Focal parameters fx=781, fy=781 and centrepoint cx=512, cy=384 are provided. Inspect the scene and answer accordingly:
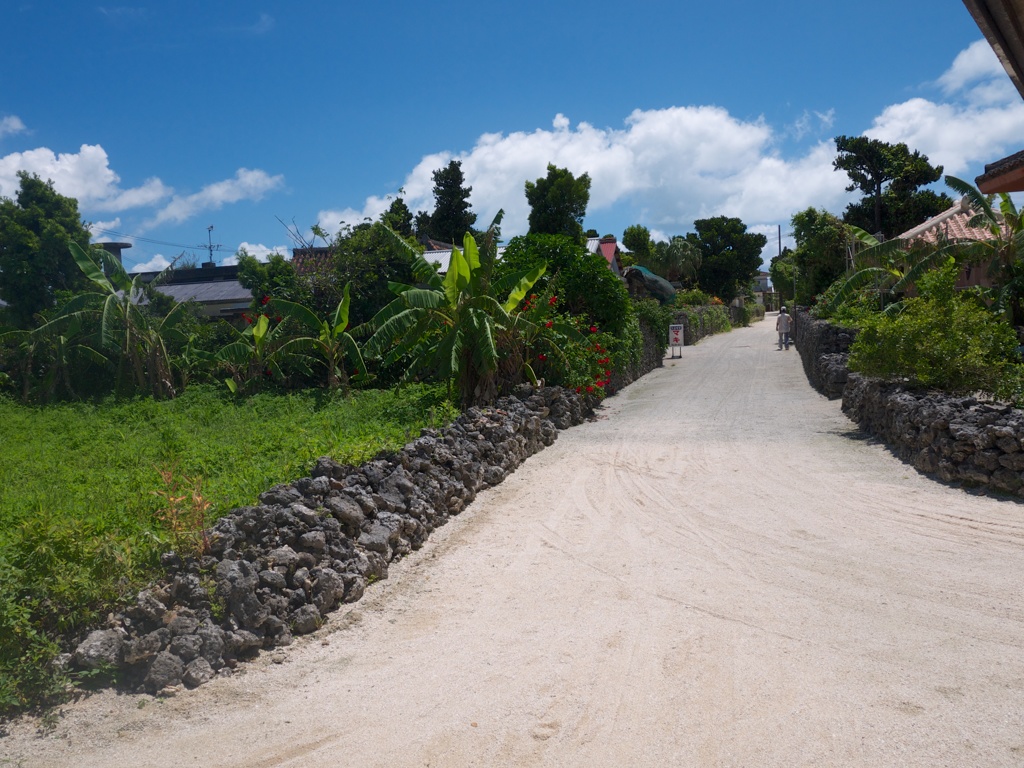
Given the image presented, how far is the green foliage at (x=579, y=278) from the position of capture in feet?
69.2

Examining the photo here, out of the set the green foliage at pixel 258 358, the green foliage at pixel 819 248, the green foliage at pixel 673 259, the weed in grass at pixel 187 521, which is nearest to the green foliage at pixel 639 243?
the green foliage at pixel 673 259

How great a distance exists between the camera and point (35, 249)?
23.6 meters

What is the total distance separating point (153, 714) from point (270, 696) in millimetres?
698

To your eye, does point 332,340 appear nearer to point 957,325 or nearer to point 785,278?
point 957,325

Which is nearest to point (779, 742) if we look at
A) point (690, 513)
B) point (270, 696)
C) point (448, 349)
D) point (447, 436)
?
point (270, 696)

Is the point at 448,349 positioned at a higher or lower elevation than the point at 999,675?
higher

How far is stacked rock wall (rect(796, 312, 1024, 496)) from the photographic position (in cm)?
919

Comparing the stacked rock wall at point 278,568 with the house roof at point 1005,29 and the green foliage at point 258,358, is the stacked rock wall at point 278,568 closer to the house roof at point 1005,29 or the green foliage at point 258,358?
the house roof at point 1005,29

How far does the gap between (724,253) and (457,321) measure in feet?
182

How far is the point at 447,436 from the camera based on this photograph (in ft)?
35.4

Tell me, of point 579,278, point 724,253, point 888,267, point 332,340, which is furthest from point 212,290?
Result: point 724,253

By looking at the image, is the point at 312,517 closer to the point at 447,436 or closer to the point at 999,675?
the point at 447,436

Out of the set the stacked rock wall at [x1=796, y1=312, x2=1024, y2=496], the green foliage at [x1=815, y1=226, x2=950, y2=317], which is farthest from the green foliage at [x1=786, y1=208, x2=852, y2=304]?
the stacked rock wall at [x1=796, y1=312, x2=1024, y2=496]

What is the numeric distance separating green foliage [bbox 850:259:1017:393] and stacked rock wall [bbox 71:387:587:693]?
7.35 metres
